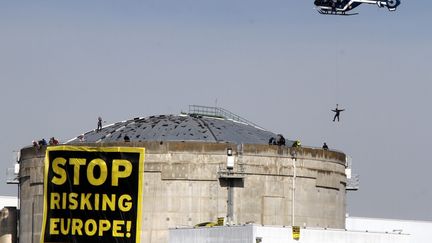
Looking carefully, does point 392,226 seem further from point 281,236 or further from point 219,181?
point 281,236

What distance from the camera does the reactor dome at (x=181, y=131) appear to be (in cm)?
15925

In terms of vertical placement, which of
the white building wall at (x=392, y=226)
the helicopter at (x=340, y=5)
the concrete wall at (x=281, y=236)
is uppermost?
the helicopter at (x=340, y=5)

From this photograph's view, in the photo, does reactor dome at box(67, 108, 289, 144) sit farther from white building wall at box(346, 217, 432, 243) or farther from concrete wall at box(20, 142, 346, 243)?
white building wall at box(346, 217, 432, 243)

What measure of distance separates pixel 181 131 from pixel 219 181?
784 centimetres

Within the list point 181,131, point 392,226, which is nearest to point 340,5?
point 181,131

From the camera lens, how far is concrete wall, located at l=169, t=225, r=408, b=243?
13812 centimetres

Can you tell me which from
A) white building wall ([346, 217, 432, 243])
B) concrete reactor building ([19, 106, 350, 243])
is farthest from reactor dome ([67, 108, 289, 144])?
white building wall ([346, 217, 432, 243])

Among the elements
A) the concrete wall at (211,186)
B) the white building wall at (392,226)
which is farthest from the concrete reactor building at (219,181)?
the white building wall at (392,226)

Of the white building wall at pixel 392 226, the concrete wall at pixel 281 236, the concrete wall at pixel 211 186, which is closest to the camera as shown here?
the concrete wall at pixel 281 236

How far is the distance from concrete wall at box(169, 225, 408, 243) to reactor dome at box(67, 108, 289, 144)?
17.3 metres

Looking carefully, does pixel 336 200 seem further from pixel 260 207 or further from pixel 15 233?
pixel 15 233

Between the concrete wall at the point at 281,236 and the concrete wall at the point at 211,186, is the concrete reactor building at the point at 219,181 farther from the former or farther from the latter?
the concrete wall at the point at 281,236

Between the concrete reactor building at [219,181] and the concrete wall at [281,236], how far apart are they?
358 inches

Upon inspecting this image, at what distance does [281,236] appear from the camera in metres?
139
